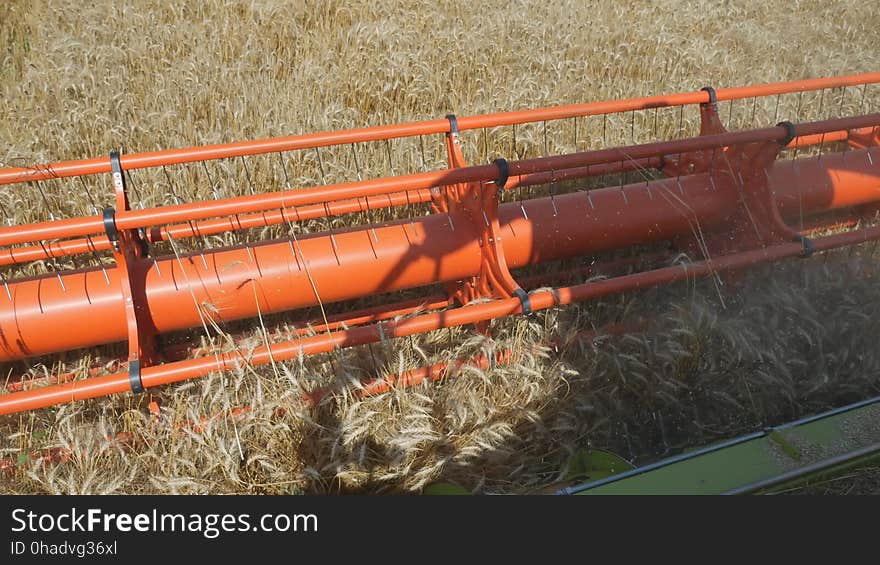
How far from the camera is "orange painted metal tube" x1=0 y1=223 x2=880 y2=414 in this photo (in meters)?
1.99

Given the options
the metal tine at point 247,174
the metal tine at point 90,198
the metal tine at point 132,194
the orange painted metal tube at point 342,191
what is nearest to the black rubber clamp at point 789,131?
the orange painted metal tube at point 342,191

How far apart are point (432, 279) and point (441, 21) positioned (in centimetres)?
361

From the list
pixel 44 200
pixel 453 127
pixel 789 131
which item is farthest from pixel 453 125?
pixel 44 200

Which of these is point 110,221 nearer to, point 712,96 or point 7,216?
point 7,216

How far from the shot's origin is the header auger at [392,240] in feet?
7.20

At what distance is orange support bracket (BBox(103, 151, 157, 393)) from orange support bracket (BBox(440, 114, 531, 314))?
1380 millimetres

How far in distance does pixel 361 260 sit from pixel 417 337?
505 mm

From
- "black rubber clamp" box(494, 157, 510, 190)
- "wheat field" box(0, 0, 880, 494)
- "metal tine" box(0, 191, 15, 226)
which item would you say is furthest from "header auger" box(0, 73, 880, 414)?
"metal tine" box(0, 191, 15, 226)

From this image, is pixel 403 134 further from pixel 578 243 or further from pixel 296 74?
pixel 296 74

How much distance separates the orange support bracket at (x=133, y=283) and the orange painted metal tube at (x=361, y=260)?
0.08 ft

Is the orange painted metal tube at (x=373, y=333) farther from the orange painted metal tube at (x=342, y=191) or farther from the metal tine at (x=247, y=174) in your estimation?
the metal tine at (x=247, y=174)

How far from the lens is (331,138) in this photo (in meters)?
2.64

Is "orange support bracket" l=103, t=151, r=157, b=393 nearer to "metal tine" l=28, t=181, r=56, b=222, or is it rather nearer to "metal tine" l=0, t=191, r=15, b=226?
"metal tine" l=28, t=181, r=56, b=222

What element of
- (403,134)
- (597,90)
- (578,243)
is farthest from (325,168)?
(597,90)
